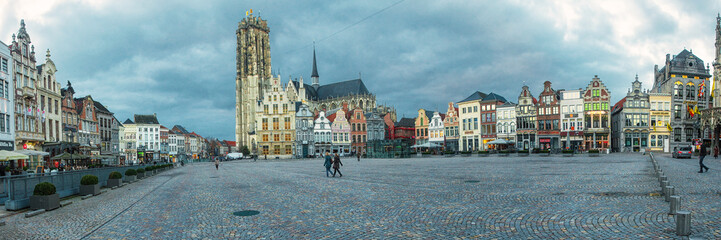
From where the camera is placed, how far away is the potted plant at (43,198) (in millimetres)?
12312

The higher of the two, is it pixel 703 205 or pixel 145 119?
pixel 145 119

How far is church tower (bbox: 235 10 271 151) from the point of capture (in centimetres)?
10194

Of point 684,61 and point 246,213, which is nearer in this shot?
point 246,213

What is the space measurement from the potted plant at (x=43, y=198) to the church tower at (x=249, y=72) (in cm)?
8867

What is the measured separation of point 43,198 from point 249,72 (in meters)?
93.5

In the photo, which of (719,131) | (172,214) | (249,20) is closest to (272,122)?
(249,20)

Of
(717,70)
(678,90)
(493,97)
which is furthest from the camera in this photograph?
(493,97)

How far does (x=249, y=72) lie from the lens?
103 metres

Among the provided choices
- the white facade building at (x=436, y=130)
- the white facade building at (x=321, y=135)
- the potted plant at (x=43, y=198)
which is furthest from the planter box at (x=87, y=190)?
the white facade building at (x=436, y=130)

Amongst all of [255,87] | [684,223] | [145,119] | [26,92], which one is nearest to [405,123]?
[255,87]

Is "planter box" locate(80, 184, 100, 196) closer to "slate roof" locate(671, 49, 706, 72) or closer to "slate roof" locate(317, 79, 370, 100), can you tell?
"slate roof" locate(671, 49, 706, 72)

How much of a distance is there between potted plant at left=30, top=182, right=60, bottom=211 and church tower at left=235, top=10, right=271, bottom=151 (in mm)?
88665

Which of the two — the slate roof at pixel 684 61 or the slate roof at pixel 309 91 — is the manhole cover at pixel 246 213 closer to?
the slate roof at pixel 684 61

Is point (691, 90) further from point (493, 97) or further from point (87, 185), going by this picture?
point (87, 185)
